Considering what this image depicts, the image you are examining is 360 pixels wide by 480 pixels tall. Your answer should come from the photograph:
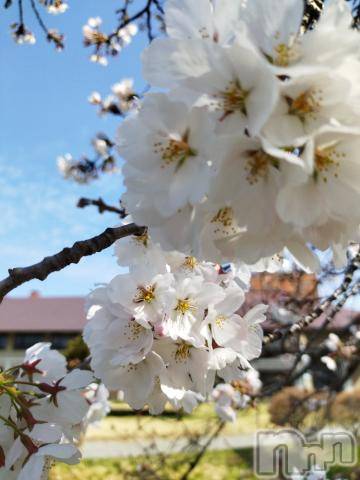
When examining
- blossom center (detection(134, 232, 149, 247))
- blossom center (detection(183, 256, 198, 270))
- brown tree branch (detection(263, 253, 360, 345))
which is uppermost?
blossom center (detection(134, 232, 149, 247))

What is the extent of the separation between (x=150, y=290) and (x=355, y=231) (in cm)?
60

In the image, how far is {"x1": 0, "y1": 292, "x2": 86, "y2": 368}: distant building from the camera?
29.8m

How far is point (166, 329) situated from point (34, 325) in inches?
1218

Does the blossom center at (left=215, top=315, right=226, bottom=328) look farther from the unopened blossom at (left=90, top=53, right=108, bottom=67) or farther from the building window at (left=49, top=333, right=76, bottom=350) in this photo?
the building window at (left=49, top=333, right=76, bottom=350)

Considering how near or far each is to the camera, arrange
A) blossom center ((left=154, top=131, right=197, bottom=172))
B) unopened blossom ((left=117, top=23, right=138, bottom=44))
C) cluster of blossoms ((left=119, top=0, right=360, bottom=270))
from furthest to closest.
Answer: unopened blossom ((left=117, top=23, right=138, bottom=44)) → blossom center ((left=154, top=131, right=197, bottom=172)) → cluster of blossoms ((left=119, top=0, right=360, bottom=270))

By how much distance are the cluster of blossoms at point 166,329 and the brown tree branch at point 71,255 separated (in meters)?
0.17

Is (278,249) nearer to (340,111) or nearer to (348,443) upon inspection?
(340,111)

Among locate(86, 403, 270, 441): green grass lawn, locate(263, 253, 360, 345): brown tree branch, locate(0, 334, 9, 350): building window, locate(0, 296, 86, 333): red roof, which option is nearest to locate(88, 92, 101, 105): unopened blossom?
locate(263, 253, 360, 345): brown tree branch

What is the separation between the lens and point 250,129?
79 centimetres

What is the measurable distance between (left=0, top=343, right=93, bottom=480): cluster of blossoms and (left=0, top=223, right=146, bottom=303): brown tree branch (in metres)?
0.30

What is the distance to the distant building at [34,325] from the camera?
29.8 metres

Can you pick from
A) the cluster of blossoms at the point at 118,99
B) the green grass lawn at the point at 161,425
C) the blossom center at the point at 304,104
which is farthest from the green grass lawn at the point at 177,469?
the blossom center at the point at 304,104

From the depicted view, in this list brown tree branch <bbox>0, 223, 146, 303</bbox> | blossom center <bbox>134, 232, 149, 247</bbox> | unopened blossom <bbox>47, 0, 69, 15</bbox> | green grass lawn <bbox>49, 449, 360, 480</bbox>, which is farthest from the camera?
green grass lawn <bbox>49, 449, 360, 480</bbox>

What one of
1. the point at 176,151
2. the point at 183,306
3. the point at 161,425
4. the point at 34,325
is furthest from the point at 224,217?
the point at 34,325
